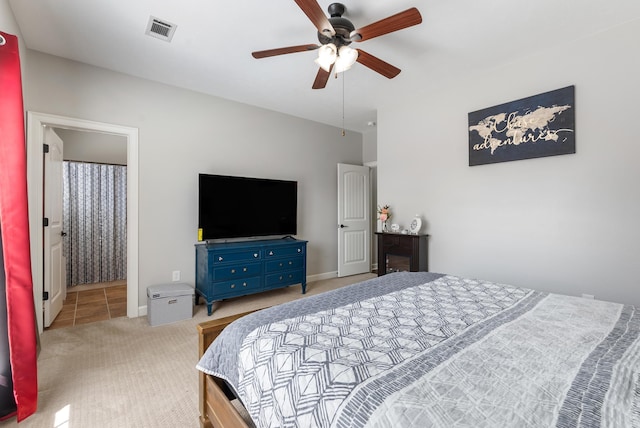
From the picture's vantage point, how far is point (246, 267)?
3.50 m

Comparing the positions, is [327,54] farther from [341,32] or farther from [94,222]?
[94,222]

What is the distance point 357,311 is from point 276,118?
3.57 m

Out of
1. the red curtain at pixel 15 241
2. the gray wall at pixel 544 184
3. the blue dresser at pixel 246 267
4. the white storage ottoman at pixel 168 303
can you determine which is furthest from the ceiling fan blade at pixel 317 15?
the white storage ottoman at pixel 168 303

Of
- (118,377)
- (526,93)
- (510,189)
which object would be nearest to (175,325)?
(118,377)

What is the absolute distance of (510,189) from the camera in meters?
2.96

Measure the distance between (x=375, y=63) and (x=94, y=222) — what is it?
4720 millimetres

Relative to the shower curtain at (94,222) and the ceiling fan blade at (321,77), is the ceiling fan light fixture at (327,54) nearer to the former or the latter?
the ceiling fan blade at (321,77)

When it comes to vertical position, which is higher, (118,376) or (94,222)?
(94,222)

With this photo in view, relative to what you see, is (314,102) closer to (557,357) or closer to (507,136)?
(507,136)

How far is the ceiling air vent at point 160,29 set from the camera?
2279 millimetres

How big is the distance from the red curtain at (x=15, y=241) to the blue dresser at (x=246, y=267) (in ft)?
5.36

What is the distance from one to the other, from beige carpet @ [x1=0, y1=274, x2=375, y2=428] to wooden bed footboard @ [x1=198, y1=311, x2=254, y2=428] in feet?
0.92

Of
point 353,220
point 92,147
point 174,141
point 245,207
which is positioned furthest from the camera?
point 353,220

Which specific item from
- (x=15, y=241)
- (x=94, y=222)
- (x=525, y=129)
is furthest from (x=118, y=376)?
(x=525, y=129)
